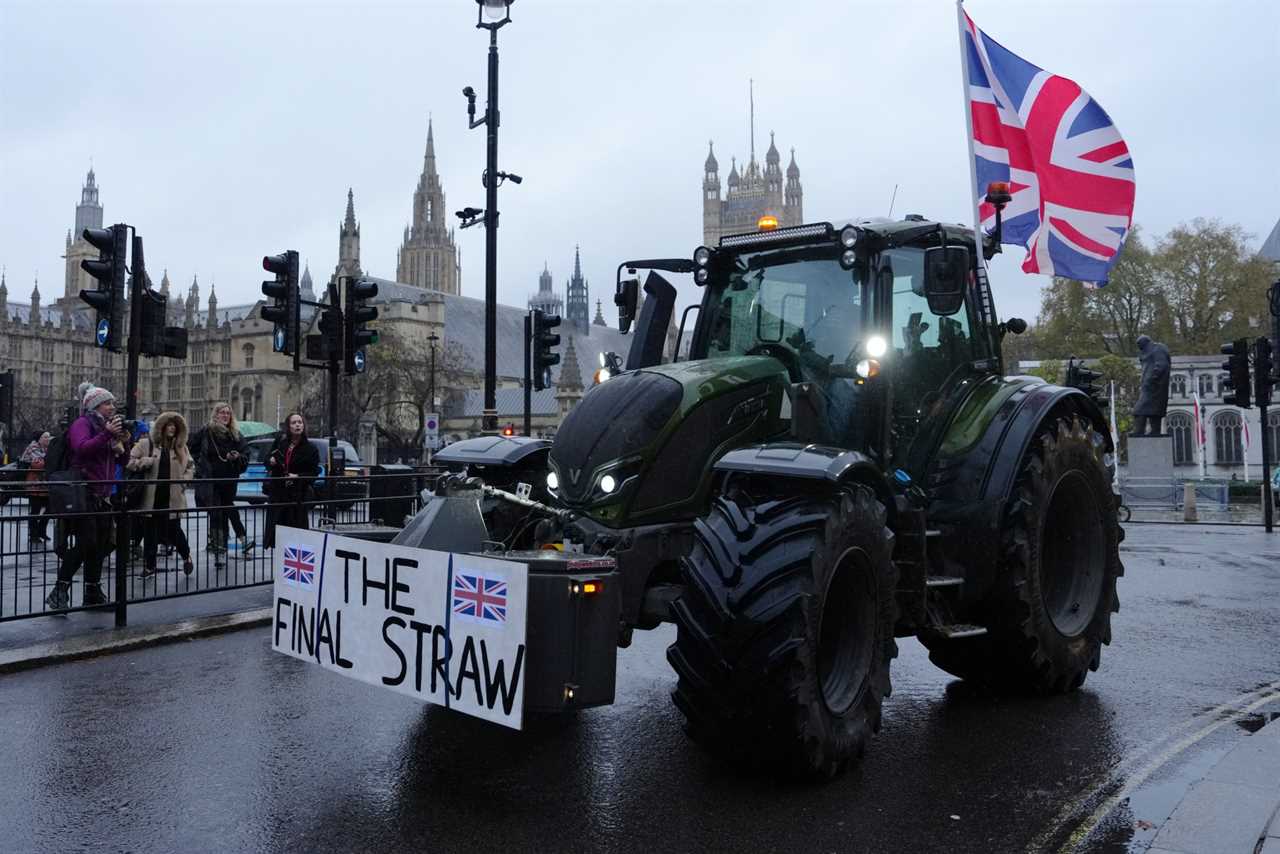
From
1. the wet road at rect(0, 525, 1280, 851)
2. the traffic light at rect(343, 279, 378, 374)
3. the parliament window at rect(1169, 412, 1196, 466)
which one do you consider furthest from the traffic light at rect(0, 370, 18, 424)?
the parliament window at rect(1169, 412, 1196, 466)

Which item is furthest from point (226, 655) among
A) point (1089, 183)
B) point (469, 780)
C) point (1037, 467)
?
point (1089, 183)

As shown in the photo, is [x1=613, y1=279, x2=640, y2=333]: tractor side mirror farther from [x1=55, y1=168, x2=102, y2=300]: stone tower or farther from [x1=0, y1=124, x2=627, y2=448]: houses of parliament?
[x1=55, y1=168, x2=102, y2=300]: stone tower

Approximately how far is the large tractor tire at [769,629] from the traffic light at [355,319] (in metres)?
10.6

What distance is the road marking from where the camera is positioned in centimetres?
404

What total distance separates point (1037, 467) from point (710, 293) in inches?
85.5

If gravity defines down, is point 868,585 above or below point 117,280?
below

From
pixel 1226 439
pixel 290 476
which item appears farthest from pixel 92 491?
pixel 1226 439

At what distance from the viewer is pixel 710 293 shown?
248 inches

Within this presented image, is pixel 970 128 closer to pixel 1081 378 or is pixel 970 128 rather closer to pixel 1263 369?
pixel 1081 378

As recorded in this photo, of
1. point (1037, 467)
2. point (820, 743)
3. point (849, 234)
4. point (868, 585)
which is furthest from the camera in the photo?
point (1037, 467)

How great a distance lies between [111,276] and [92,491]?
2.73m

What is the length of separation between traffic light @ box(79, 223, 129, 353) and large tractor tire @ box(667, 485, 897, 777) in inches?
333

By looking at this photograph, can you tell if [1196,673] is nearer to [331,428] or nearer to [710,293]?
[710,293]

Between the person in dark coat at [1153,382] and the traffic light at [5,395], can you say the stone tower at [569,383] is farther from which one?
the traffic light at [5,395]
